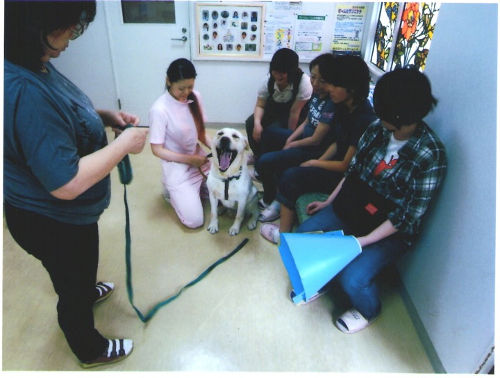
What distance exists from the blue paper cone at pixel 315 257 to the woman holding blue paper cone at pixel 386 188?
0.48 ft

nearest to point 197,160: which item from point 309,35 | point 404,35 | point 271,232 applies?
point 271,232

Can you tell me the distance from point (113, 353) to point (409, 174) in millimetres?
1725

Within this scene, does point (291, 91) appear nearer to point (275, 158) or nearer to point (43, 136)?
point (275, 158)

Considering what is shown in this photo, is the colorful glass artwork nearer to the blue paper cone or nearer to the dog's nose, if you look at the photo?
the dog's nose

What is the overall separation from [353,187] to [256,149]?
65.2 inches

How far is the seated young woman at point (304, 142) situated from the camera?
2.38 meters

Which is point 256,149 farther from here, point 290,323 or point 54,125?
point 54,125

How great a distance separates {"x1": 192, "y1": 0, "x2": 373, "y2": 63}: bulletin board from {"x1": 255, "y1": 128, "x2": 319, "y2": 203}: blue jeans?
168 centimetres

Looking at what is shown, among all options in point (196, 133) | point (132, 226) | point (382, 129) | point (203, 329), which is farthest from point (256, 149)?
point (203, 329)

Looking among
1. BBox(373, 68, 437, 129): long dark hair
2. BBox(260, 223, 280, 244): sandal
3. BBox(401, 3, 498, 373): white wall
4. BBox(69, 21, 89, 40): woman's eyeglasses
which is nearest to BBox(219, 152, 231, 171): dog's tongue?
BBox(260, 223, 280, 244): sandal

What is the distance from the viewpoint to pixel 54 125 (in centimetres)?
94

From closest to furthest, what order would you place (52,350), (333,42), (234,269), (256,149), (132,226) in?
(52,350) < (234,269) < (132,226) < (256,149) < (333,42)

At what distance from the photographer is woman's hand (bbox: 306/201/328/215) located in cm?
213

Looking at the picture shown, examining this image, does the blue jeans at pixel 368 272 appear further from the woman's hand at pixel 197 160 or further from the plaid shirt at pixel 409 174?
the woman's hand at pixel 197 160
